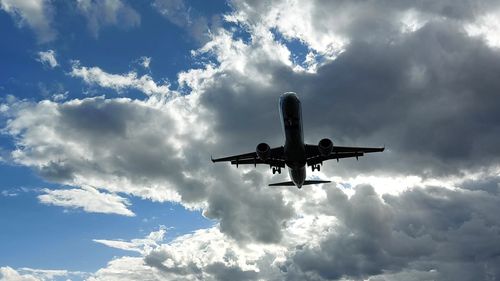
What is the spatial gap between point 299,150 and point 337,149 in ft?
23.9

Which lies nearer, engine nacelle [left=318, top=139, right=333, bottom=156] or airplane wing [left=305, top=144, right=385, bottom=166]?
engine nacelle [left=318, top=139, right=333, bottom=156]

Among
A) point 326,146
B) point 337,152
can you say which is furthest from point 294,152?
point 337,152

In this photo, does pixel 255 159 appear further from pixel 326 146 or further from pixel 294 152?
pixel 326 146

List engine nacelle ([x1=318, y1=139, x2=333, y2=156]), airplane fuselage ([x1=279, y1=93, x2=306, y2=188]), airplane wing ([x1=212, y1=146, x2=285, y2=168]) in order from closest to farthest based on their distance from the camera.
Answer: airplane fuselage ([x1=279, y1=93, x2=306, y2=188])
engine nacelle ([x1=318, y1=139, x2=333, y2=156])
airplane wing ([x1=212, y1=146, x2=285, y2=168])

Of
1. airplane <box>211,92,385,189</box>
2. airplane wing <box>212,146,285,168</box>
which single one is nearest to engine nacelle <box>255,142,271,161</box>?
airplane <box>211,92,385,189</box>

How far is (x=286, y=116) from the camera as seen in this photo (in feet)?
171

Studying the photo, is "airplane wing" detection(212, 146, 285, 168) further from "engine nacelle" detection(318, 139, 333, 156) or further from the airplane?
"engine nacelle" detection(318, 139, 333, 156)

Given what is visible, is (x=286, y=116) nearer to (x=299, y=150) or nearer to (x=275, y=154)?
(x=299, y=150)

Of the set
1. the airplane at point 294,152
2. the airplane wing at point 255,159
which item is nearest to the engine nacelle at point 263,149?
the airplane at point 294,152

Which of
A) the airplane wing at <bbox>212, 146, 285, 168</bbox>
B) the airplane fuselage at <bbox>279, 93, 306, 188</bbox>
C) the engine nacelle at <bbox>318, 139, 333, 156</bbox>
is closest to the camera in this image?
the airplane fuselage at <bbox>279, 93, 306, 188</bbox>

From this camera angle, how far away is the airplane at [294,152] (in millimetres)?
52469

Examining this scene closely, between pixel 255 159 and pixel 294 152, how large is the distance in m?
8.55

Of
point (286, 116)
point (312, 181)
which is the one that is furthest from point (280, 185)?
point (286, 116)

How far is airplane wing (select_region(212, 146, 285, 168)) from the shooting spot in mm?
61406
